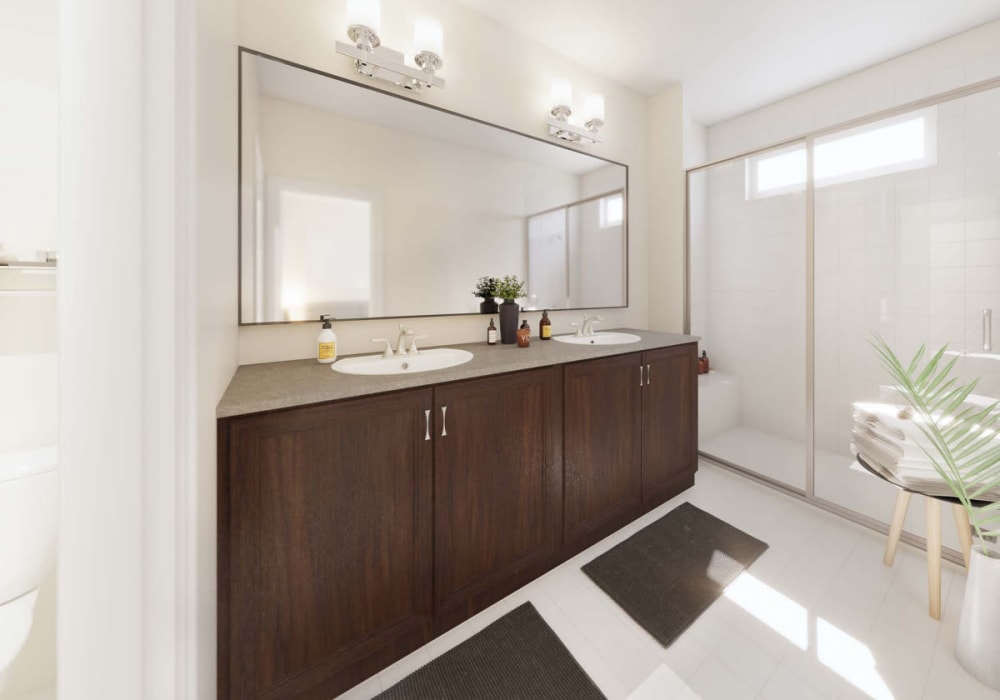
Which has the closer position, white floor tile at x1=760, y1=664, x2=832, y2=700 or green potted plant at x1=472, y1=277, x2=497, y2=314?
white floor tile at x1=760, y1=664, x2=832, y2=700

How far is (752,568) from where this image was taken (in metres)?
1.71

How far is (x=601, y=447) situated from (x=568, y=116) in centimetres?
196

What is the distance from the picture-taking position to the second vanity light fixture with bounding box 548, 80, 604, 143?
226 centimetres

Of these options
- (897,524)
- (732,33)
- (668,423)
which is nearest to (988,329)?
(897,524)

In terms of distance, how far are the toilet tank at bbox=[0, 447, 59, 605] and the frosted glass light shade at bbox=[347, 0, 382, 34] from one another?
179 centimetres

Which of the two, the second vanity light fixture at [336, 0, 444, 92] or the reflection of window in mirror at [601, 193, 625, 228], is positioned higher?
the second vanity light fixture at [336, 0, 444, 92]

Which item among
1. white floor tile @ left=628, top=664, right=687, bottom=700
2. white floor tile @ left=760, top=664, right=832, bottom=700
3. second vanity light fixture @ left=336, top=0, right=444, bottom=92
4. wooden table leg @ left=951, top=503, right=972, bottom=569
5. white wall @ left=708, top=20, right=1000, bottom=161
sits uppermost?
white wall @ left=708, top=20, right=1000, bottom=161

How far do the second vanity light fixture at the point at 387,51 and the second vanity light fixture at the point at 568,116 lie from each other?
756mm

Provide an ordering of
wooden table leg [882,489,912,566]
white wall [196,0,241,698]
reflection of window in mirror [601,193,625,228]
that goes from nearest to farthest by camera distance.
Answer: white wall [196,0,241,698], wooden table leg [882,489,912,566], reflection of window in mirror [601,193,625,228]

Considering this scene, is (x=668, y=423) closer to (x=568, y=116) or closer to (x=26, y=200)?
(x=568, y=116)

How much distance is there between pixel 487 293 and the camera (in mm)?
2045

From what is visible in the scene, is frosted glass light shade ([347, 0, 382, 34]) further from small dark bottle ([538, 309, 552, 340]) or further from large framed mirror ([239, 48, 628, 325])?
small dark bottle ([538, 309, 552, 340])

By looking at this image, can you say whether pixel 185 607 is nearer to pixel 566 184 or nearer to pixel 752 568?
pixel 752 568

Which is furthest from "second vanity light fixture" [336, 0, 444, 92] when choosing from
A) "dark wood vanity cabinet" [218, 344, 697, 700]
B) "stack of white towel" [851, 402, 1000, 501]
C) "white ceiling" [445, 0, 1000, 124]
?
"stack of white towel" [851, 402, 1000, 501]
